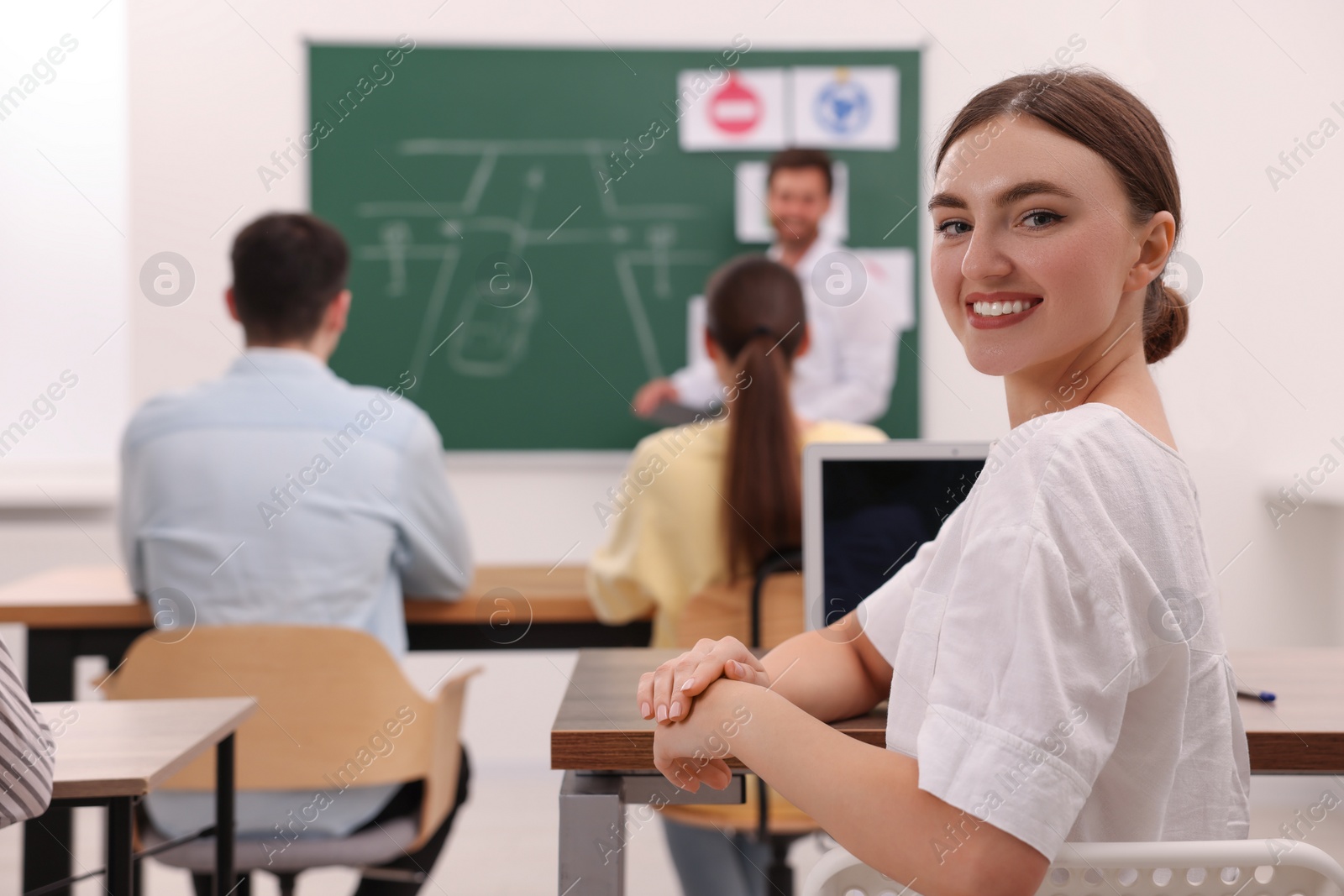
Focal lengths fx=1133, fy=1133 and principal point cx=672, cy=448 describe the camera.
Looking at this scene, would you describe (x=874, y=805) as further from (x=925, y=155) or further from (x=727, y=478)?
(x=925, y=155)

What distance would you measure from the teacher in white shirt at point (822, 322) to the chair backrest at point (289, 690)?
75.0 inches

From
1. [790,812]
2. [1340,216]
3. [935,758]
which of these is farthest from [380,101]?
[935,758]

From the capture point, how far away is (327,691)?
1.75m

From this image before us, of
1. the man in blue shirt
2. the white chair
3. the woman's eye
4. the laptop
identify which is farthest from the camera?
the man in blue shirt

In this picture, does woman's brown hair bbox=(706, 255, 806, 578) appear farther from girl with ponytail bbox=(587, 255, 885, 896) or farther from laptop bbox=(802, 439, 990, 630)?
laptop bbox=(802, 439, 990, 630)

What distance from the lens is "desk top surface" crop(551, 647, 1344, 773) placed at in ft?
3.35

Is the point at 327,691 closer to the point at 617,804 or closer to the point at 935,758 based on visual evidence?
the point at 617,804

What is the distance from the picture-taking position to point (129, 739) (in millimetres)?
1219

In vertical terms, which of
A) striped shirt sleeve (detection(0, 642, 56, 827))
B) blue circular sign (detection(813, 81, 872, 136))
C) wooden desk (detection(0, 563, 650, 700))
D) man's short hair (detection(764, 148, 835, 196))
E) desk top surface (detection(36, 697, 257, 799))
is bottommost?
wooden desk (detection(0, 563, 650, 700))

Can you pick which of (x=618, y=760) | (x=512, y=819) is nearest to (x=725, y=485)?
(x=618, y=760)

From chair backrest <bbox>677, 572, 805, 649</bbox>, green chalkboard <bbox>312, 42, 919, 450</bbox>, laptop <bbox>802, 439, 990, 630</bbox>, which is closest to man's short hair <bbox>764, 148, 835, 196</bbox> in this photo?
green chalkboard <bbox>312, 42, 919, 450</bbox>

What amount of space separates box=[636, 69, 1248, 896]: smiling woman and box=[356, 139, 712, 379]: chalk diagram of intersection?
2829 millimetres

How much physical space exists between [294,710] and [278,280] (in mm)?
795

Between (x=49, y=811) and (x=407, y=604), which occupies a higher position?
(x=407, y=604)
